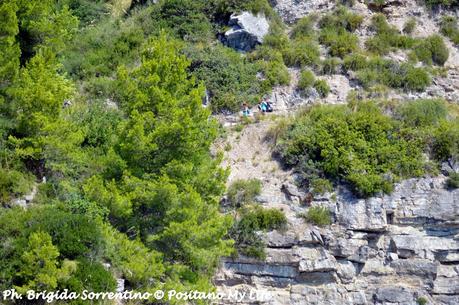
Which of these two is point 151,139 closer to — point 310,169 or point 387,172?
point 310,169

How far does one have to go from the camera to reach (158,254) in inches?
599

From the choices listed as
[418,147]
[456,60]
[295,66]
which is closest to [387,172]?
[418,147]

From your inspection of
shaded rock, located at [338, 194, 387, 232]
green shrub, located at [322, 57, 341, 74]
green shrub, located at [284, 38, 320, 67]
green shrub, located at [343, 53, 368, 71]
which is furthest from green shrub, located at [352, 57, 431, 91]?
shaded rock, located at [338, 194, 387, 232]

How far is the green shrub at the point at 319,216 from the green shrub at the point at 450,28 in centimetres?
1226

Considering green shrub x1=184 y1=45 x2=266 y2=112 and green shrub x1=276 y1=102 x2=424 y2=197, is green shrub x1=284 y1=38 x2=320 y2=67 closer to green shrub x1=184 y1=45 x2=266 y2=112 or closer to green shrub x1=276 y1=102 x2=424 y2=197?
green shrub x1=184 y1=45 x2=266 y2=112

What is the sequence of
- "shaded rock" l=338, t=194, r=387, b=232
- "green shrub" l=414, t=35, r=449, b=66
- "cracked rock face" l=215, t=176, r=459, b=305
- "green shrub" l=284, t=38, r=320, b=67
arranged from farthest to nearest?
1. "green shrub" l=414, t=35, r=449, b=66
2. "green shrub" l=284, t=38, r=320, b=67
3. "shaded rock" l=338, t=194, r=387, b=232
4. "cracked rock face" l=215, t=176, r=459, b=305

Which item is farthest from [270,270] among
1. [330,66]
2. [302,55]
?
[302,55]

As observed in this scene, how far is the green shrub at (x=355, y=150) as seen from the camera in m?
19.3

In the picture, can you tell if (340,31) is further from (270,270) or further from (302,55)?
(270,270)

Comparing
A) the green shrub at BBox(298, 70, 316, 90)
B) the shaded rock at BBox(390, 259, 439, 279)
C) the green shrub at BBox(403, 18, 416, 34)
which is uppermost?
the green shrub at BBox(403, 18, 416, 34)

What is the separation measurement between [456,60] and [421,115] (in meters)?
6.33

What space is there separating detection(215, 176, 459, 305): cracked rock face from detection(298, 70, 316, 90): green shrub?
20.8ft

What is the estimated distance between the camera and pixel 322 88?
77.5 feet

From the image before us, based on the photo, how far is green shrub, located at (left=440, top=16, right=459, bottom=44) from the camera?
2653 centimetres
